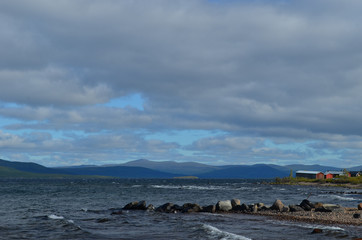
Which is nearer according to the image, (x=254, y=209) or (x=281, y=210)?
(x=281, y=210)

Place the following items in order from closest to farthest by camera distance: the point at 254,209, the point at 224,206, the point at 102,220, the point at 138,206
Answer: the point at 102,220 < the point at 254,209 < the point at 224,206 < the point at 138,206

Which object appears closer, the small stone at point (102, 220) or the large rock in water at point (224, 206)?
the small stone at point (102, 220)

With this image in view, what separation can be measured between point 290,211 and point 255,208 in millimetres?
3984

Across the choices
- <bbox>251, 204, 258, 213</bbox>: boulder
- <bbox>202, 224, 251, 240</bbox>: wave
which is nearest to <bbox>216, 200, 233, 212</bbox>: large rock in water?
<bbox>251, 204, 258, 213</bbox>: boulder

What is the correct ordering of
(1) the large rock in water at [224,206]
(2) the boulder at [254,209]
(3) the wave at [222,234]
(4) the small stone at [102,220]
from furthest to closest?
(1) the large rock in water at [224,206] → (2) the boulder at [254,209] → (4) the small stone at [102,220] → (3) the wave at [222,234]

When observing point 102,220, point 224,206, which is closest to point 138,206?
point 224,206

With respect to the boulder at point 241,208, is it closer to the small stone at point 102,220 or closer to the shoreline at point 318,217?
the shoreline at point 318,217

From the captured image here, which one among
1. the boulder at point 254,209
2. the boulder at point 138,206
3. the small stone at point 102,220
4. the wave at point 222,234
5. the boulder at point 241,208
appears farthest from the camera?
the boulder at point 138,206

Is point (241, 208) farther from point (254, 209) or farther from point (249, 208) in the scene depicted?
point (254, 209)

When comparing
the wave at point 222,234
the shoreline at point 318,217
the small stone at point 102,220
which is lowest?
the small stone at point 102,220

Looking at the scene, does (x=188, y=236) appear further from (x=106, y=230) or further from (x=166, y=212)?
(x=166, y=212)

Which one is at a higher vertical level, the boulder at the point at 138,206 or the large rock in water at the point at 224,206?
the large rock in water at the point at 224,206

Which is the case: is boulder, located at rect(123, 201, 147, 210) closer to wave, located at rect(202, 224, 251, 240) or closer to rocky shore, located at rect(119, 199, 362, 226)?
rocky shore, located at rect(119, 199, 362, 226)

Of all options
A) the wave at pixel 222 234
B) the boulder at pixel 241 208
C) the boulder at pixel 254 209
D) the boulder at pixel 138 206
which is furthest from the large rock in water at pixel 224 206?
the wave at pixel 222 234
